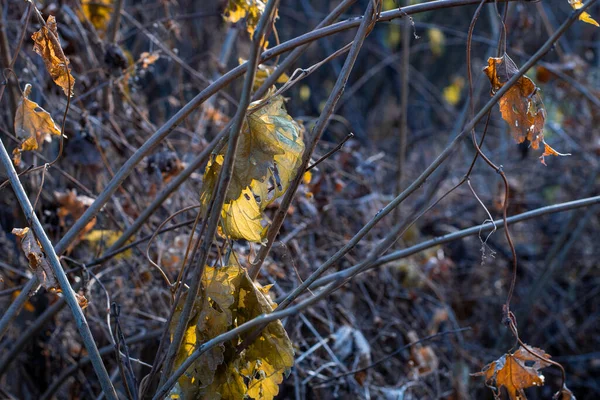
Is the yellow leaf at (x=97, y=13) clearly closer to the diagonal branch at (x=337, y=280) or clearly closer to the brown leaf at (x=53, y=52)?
the brown leaf at (x=53, y=52)

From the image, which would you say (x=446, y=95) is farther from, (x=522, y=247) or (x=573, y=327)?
(x=573, y=327)

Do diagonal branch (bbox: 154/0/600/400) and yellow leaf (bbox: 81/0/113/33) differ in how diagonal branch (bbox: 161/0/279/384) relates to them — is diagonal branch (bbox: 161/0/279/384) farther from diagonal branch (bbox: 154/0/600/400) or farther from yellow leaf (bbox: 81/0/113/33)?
yellow leaf (bbox: 81/0/113/33)

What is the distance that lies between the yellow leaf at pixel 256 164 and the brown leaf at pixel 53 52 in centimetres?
37

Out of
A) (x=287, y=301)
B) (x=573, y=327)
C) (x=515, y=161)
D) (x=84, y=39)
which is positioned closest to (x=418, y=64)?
(x=515, y=161)

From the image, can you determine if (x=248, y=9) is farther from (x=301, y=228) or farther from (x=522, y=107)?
(x=301, y=228)

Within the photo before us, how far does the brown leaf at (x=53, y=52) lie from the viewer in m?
1.21

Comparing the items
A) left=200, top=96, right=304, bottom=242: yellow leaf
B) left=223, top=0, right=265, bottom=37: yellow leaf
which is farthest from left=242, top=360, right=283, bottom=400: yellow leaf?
left=223, top=0, right=265, bottom=37: yellow leaf

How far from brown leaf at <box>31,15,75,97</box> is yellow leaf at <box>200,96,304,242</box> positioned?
14.6 inches

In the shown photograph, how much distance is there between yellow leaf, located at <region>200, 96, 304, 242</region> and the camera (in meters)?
1.09

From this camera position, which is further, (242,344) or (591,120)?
(591,120)

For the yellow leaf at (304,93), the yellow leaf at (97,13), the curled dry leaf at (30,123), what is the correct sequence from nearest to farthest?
the curled dry leaf at (30,123)
the yellow leaf at (97,13)
the yellow leaf at (304,93)

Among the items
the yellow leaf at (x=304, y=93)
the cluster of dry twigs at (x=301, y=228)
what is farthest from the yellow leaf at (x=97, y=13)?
the yellow leaf at (x=304, y=93)

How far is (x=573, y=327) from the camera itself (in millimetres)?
3926

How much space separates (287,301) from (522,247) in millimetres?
3342
